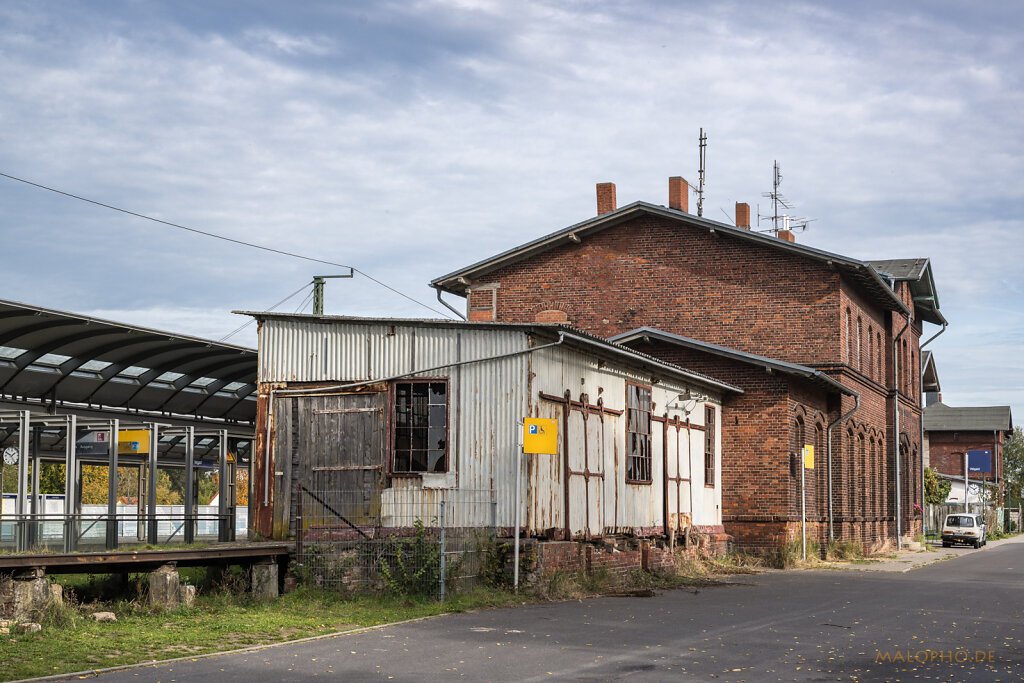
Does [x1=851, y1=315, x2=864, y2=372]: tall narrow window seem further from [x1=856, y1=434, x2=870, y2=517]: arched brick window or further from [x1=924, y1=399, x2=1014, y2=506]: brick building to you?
[x1=924, y1=399, x2=1014, y2=506]: brick building

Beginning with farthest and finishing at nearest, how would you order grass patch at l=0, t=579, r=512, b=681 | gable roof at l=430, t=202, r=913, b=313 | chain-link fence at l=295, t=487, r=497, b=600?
gable roof at l=430, t=202, r=913, b=313
chain-link fence at l=295, t=487, r=497, b=600
grass patch at l=0, t=579, r=512, b=681

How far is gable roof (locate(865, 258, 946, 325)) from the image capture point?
44.3 m

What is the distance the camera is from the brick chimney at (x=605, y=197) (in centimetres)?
3737

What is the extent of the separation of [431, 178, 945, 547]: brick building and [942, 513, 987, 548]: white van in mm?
14664

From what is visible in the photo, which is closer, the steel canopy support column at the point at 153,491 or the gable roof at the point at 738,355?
the steel canopy support column at the point at 153,491

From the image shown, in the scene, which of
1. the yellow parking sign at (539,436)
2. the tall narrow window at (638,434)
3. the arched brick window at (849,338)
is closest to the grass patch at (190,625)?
the yellow parking sign at (539,436)

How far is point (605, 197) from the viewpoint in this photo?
1478 inches

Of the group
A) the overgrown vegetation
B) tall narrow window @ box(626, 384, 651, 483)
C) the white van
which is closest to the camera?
the overgrown vegetation

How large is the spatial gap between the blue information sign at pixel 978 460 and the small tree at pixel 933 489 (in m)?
16.0

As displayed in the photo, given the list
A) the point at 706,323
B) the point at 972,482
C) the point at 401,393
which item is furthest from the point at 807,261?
the point at 972,482

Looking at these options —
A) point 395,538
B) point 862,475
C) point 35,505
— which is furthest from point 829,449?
point 35,505

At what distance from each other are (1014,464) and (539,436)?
83118 millimetres

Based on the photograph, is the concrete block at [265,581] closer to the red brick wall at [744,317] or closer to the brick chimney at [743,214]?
the red brick wall at [744,317]

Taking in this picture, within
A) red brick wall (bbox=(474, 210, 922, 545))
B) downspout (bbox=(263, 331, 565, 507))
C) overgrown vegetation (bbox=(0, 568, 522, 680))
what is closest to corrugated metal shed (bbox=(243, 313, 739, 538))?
downspout (bbox=(263, 331, 565, 507))
